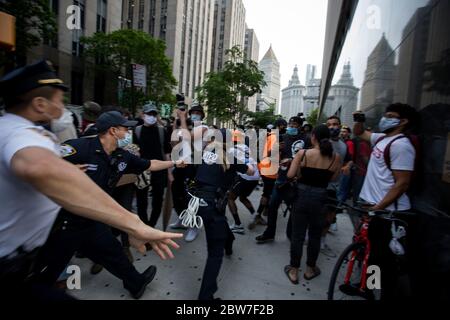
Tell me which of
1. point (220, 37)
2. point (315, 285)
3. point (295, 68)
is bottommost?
point (315, 285)

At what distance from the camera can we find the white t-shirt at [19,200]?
3.51 feet

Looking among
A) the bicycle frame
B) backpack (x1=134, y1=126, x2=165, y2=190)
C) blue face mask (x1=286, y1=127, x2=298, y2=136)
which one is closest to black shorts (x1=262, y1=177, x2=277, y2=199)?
blue face mask (x1=286, y1=127, x2=298, y2=136)

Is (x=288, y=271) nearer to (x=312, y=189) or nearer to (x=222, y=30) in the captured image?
(x=312, y=189)

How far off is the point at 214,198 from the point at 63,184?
2051 mm

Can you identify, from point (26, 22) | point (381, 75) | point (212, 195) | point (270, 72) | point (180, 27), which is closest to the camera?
point (212, 195)

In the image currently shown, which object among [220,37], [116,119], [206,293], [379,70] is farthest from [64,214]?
[220,37]

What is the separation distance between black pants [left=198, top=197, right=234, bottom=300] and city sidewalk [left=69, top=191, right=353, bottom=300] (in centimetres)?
34

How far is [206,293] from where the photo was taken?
2719 mm

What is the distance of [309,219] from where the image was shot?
337 cm

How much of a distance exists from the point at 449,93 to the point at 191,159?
3.03m

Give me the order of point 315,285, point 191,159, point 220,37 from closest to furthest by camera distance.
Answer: point 315,285 → point 191,159 → point 220,37

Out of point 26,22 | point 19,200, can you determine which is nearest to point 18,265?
point 19,200
